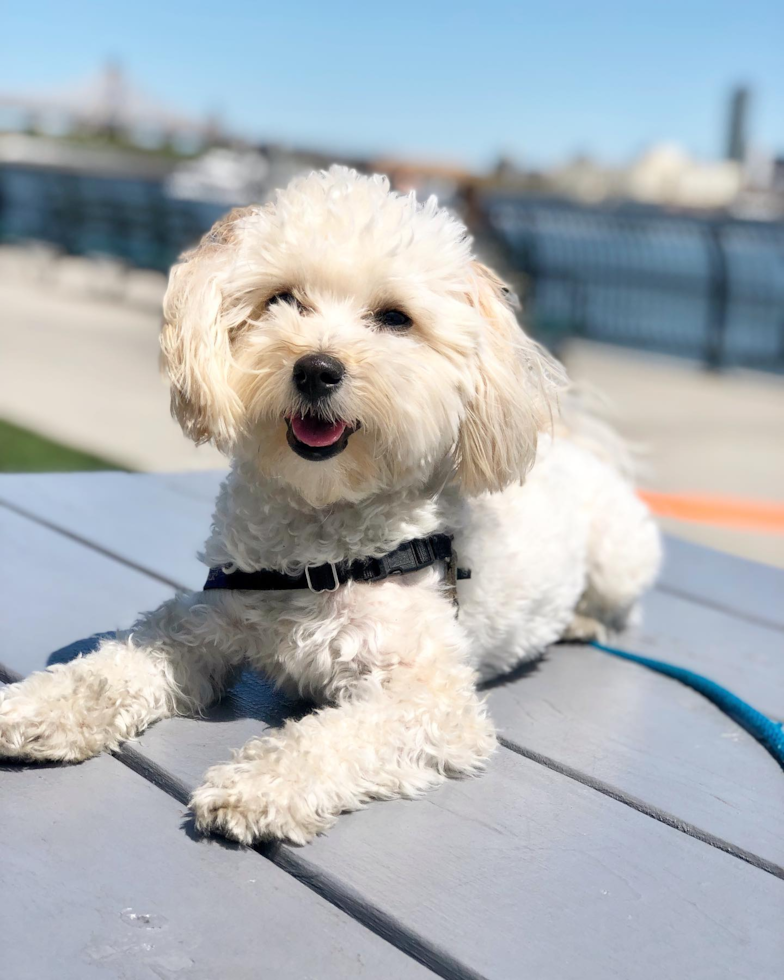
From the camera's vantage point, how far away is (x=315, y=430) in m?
2.17

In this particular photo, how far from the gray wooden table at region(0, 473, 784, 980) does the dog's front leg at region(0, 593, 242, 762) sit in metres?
0.04

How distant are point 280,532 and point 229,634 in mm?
233

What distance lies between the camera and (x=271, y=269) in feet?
7.43

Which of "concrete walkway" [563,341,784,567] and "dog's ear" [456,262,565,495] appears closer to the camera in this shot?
"dog's ear" [456,262,565,495]

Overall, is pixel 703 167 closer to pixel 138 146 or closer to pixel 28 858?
pixel 138 146

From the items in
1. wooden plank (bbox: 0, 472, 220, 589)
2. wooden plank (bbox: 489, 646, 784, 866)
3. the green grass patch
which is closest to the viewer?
wooden plank (bbox: 489, 646, 784, 866)

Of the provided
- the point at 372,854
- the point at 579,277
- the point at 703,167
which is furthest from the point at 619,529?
the point at 703,167

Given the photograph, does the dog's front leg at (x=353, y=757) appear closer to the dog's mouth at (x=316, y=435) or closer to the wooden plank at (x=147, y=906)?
the wooden plank at (x=147, y=906)

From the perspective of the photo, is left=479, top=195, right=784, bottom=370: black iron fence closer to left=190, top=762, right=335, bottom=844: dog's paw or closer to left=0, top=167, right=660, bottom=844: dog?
left=0, top=167, right=660, bottom=844: dog

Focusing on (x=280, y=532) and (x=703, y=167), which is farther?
(x=703, y=167)

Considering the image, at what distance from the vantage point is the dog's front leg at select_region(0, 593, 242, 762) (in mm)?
1960

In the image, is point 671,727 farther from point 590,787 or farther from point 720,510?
point 720,510

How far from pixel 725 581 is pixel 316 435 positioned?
2.20 m

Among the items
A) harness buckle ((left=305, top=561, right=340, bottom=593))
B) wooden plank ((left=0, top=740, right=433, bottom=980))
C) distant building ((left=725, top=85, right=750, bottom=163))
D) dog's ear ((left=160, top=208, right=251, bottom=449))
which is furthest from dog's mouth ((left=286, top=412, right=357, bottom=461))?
distant building ((left=725, top=85, right=750, bottom=163))
